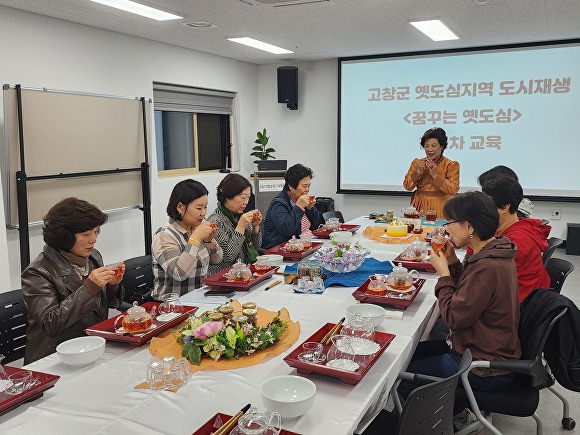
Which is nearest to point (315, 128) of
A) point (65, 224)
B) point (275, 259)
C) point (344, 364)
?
point (275, 259)

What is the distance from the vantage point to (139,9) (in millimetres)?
4410

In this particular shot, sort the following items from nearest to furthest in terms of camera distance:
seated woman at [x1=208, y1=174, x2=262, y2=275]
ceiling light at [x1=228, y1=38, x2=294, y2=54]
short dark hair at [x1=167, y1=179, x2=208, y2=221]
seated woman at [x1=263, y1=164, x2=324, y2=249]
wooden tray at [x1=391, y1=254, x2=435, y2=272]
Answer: short dark hair at [x1=167, y1=179, x2=208, y2=221] < wooden tray at [x1=391, y1=254, x2=435, y2=272] < seated woman at [x1=208, y1=174, x2=262, y2=275] < seated woman at [x1=263, y1=164, x2=324, y2=249] < ceiling light at [x1=228, y1=38, x2=294, y2=54]

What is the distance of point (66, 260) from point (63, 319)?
0.29 m

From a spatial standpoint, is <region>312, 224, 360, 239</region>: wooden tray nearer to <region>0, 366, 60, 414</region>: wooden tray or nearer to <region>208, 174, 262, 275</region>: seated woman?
<region>208, 174, 262, 275</region>: seated woman

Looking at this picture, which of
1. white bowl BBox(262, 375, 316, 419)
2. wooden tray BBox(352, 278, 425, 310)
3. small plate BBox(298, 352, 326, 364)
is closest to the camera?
white bowl BBox(262, 375, 316, 419)

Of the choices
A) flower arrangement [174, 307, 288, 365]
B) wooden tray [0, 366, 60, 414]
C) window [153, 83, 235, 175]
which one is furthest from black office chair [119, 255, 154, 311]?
window [153, 83, 235, 175]

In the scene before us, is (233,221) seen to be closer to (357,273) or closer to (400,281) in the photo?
(357,273)

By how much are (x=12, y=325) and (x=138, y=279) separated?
905 millimetres

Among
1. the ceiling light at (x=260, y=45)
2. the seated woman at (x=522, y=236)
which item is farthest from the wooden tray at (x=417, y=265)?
the ceiling light at (x=260, y=45)

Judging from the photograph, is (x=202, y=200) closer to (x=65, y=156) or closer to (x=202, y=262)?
(x=202, y=262)

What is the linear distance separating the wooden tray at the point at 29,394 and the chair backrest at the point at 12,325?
606 millimetres

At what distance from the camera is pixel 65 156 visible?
181 inches

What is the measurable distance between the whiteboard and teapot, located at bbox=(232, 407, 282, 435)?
3698 millimetres

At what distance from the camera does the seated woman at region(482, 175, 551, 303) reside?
2.34m
